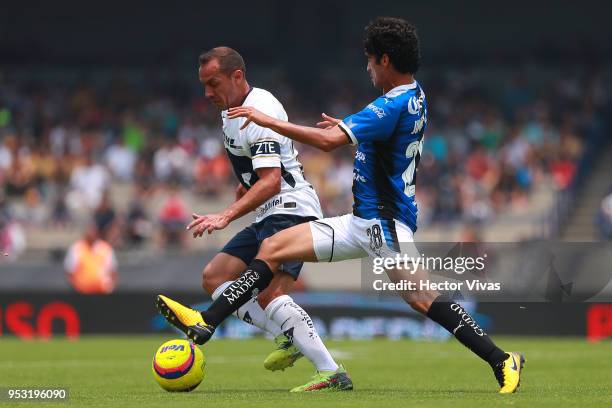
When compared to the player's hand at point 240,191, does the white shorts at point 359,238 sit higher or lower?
lower

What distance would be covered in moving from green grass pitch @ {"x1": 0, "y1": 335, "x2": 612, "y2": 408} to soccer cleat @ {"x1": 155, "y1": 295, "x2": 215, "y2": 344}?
41cm

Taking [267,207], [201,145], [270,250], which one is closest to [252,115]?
[270,250]

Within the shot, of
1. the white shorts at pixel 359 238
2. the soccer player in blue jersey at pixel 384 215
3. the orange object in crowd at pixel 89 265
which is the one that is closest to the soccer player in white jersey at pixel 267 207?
the soccer player in blue jersey at pixel 384 215

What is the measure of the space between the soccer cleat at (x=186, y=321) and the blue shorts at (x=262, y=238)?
1.11 m

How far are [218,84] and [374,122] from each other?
1.41m

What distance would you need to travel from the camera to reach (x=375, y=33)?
328 inches

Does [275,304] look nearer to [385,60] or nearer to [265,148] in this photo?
[265,148]

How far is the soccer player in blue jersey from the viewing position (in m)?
8.17

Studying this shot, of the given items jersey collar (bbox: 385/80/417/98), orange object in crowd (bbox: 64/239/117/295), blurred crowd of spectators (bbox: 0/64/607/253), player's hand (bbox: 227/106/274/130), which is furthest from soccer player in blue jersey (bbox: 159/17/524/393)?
blurred crowd of spectators (bbox: 0/64/607/253)

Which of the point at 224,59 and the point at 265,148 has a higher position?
the point at 224,59

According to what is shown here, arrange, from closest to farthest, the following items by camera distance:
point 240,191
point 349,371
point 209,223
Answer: point 209,223 < point 240,191 < point 349,371

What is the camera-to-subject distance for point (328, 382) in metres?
8.81

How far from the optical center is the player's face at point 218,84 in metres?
8.95
